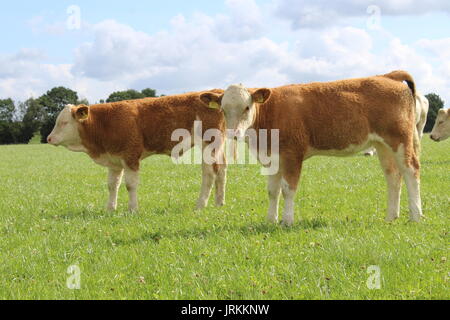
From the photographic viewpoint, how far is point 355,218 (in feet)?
29.3

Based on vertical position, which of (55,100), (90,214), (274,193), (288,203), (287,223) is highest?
(55,100)

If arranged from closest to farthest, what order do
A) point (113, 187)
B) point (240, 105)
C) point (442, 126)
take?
point (240, 105) → point (113, 187) → point (442, 126)

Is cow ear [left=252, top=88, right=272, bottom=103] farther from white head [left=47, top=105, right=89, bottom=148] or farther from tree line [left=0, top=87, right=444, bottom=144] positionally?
tree line [left=0, top=87, right=444, bottom=144]

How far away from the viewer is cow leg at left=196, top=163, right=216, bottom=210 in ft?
35.6

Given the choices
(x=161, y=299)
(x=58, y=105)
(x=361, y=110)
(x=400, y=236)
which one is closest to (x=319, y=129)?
(x=361, y=110)

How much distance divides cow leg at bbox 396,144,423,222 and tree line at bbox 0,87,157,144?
87110mm

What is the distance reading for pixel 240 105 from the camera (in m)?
8.10

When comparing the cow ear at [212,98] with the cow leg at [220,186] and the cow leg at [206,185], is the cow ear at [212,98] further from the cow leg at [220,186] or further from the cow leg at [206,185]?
the cow leg at [220,186]

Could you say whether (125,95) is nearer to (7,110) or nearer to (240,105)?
(7,110)

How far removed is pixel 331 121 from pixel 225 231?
260 centimetres

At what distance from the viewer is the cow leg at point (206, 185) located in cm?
1085

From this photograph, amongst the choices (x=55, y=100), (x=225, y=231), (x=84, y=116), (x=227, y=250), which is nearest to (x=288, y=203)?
(x=225, y=231)

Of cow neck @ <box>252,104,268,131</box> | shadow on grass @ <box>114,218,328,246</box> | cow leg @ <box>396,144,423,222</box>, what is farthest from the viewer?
cow neck @ <box>252,104,268,131</box>

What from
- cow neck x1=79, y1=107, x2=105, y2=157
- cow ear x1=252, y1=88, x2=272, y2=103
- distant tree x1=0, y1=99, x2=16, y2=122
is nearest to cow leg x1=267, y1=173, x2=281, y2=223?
cow ear x1=252, y1=88, x2=272, y2=103
